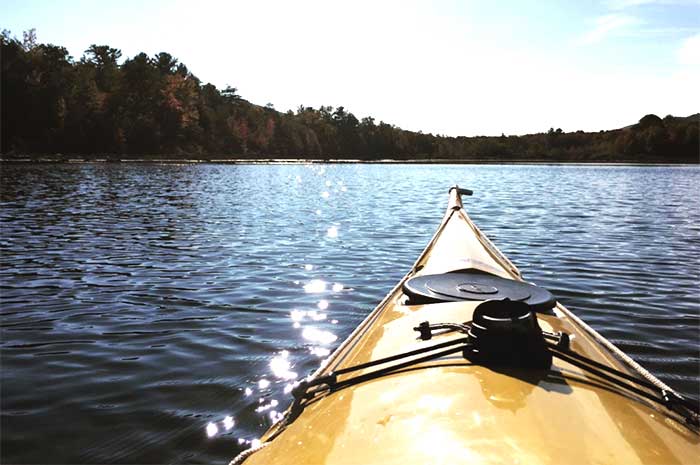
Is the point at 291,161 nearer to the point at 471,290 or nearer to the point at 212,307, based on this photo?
the point at 212,307

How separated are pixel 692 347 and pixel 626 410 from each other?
15.1 ft

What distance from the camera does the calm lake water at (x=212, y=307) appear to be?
13.7 ft

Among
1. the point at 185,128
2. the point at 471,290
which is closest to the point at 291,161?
the point at 185,128

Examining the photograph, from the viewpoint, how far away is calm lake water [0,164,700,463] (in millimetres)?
4172

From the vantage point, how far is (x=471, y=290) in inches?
158

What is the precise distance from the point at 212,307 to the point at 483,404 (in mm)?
5689

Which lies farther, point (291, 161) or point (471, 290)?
point (291, 161)

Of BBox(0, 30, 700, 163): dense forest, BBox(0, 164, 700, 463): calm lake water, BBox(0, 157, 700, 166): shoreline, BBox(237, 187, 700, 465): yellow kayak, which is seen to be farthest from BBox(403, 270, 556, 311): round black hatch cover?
BBox(0, 30, 700, 163): dense forest

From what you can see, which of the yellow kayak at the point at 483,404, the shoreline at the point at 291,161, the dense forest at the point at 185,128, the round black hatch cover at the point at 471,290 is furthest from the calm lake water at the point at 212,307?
the dense forest at the point at 185,128

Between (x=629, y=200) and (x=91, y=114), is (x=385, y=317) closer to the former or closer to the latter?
(x=629, y=200)

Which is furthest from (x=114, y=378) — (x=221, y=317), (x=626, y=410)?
(x=626, y=410)

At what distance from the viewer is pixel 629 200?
86.8 feet

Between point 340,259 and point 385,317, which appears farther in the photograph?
point 340,259

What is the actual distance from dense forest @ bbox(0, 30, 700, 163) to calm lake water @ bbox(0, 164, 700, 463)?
220 ft
